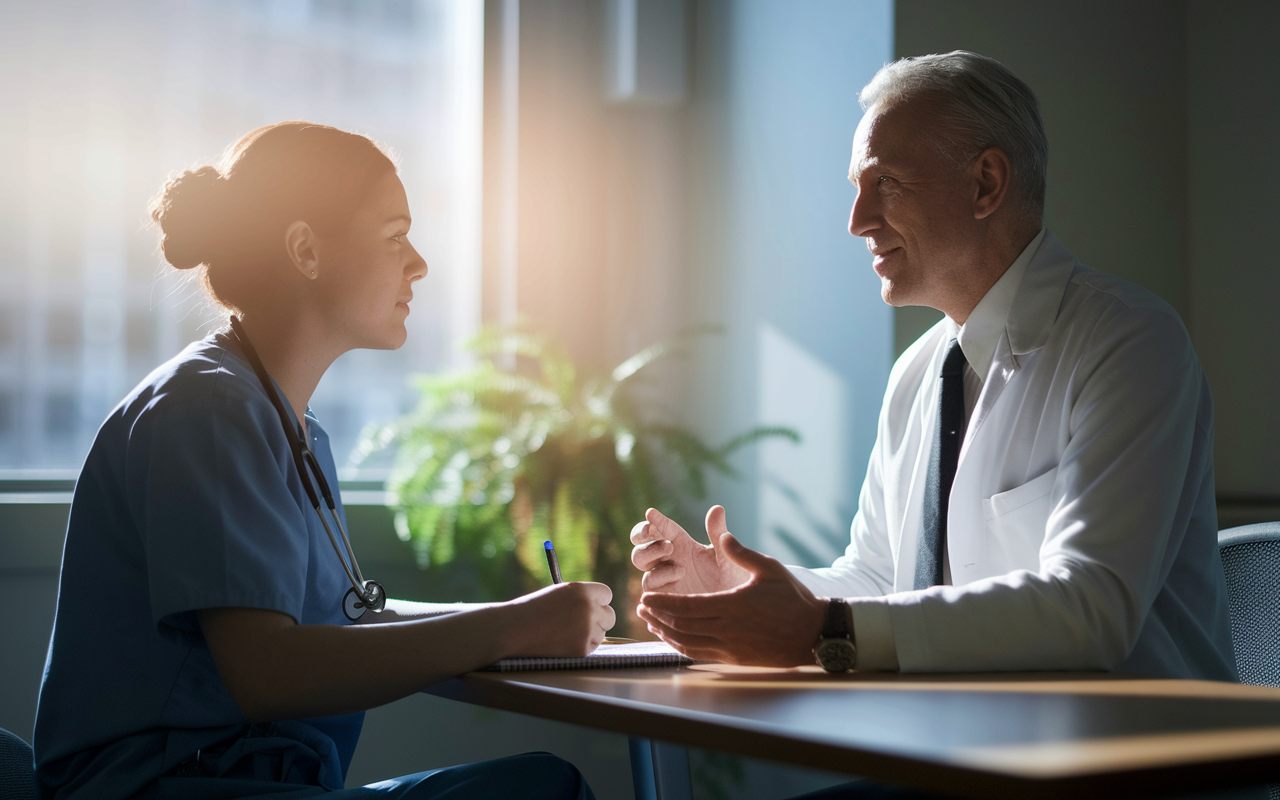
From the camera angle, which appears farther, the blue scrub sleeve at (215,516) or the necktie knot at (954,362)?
the necktie knot at (954,362)

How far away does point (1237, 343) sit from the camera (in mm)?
2584

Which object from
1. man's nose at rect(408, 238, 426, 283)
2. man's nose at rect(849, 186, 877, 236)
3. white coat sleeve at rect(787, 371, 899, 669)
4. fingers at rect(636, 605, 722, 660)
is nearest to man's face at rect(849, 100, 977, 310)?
man's nose at rect(849, 186, 877, 236)

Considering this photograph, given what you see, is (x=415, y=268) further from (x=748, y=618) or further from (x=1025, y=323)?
(x=1025, y=323)

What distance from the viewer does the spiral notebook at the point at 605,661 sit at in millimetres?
1156

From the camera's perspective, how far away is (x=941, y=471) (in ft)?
5.18

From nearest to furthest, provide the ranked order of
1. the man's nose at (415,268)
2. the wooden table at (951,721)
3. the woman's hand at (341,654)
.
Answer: the wooden table at (951,721) < the woman's hand at (341,654) < the man's nose at (415,268)

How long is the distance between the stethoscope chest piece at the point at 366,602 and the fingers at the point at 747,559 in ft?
1.75

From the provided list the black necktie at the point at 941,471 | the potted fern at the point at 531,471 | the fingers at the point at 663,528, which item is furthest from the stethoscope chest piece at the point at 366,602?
the potted fern at the point at 531,471

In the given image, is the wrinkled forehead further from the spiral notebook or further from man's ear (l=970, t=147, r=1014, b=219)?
the spiral notebook

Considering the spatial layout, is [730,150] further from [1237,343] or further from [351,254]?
[351,254]

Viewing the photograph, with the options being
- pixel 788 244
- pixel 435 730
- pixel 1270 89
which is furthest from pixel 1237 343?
pixel 435 730

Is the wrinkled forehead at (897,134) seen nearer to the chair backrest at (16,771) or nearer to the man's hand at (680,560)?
the man's hand at (680,560)

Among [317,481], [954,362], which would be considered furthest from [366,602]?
[954,362]

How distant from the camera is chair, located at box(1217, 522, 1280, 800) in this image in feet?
4.99
